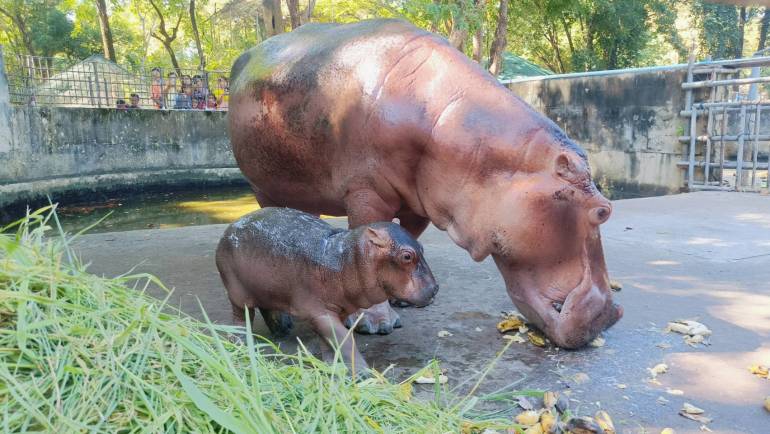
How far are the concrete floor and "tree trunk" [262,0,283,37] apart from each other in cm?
425

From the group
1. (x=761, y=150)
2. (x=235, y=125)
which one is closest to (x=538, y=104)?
(x=761, y=150)

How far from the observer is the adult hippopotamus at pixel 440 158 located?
262 cm

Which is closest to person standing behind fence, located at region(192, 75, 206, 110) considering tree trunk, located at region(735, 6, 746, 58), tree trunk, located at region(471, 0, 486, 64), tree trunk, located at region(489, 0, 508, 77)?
tree trunk, located at region(471, 0, 486, 64)

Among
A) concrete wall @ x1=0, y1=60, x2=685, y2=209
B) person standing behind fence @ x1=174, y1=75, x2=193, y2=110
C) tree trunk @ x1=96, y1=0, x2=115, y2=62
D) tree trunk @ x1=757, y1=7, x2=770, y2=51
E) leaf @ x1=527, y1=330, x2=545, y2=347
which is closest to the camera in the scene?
leaf @ x1=527, y1=330, x2=545, y2=347

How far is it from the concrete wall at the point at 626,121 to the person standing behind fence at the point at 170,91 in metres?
9.13

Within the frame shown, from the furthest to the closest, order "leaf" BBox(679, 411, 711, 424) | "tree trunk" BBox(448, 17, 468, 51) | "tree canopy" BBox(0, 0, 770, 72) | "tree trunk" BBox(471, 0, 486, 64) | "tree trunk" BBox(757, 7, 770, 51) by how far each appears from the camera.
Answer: "tree trunk" BBox(757, 7, 770, 51), "tree canopy" BBox(0, 0, 770, 72), "tree trunk" BBox(471, 0, 486, 64), "tree trunk" BBox(448, 17, 468, 51), "leaf" BBox(679, 411, 711, 424)

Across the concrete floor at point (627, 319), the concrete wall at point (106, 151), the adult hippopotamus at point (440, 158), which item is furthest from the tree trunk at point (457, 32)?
the adult hippopotamus at point (440, 158)

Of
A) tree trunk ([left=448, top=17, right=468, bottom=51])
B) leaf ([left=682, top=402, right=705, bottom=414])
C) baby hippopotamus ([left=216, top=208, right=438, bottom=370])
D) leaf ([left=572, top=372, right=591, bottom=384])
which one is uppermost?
tree trunk ([left=448, top=17, right=468, bottom=51])

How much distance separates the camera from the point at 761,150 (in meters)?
12.9

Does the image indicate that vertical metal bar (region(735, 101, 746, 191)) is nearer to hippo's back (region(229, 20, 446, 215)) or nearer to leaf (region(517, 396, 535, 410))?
hippo's back (region(229, 20, 446, 215))

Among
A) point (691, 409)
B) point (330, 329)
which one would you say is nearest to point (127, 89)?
point (330, 329)

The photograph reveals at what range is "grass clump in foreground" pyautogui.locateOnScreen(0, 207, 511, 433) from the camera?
113 centimetres

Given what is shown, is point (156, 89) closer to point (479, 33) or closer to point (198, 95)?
point (198, 95)

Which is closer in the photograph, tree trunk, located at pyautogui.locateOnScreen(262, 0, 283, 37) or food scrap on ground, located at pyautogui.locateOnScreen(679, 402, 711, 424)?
food scrap on ground, located at pyautogui.locateOnScreen(679, 402, 711, 424)
